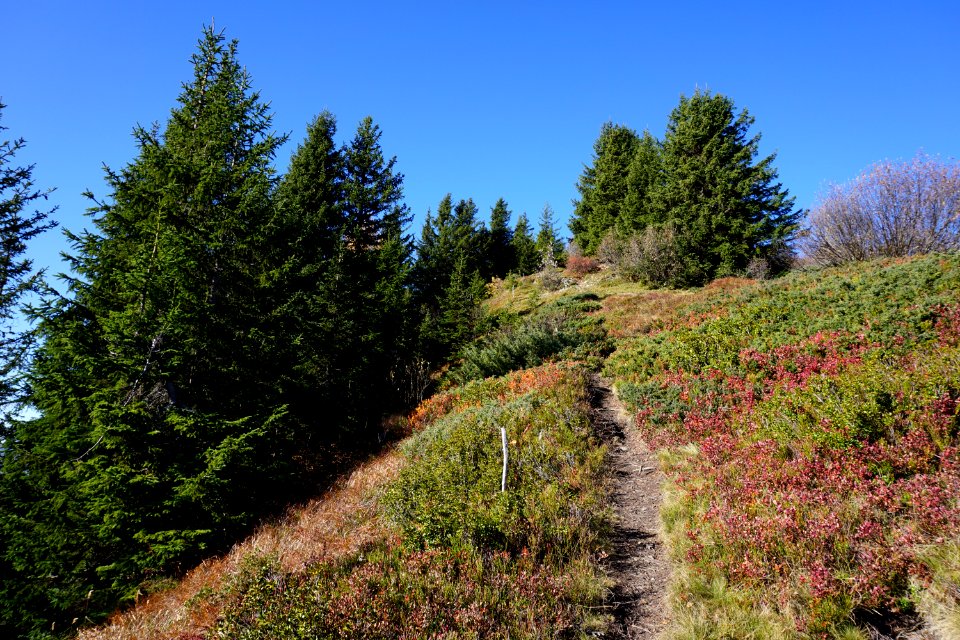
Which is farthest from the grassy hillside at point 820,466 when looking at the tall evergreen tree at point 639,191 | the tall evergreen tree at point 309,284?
the tall evergreen tree at point 639,191

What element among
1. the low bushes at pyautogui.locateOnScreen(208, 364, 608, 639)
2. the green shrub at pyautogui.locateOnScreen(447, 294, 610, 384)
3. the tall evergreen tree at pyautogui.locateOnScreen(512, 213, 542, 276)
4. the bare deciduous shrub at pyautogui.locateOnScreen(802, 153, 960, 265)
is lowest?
the low bushes at pyautogui.locateOnScreen(208, 364, 608, 639)

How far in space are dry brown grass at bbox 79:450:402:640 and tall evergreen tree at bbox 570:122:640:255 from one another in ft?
113

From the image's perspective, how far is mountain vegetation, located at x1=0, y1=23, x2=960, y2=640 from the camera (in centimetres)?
500

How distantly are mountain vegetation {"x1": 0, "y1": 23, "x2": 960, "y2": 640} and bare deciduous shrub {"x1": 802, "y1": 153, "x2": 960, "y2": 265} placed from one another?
252 inches

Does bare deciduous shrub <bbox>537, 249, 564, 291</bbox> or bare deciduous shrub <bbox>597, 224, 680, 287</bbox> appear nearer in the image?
bare deciduous shrub <bbox>597, 224, 680, 287</bbox>

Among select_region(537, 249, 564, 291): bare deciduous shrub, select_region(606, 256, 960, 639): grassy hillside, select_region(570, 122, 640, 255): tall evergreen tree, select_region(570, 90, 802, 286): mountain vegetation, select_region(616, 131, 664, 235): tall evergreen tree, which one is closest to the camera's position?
select_region(606, 256, 960, 639): grassy hillside

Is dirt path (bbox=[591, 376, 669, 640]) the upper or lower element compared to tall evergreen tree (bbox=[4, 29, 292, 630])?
lower

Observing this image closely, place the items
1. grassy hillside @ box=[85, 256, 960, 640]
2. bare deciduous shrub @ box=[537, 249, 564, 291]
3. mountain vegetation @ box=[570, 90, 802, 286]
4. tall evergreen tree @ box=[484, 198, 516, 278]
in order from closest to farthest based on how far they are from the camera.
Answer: grassy hillside @ box=[85, 256, 960, 640]
mountain vegetation @ box=[570, 90, 802, 286]
bare deciduous shrub @ box=[537, 249, 564, 291]
tall evergreen tree @ box=[484, 198, 516, 278]

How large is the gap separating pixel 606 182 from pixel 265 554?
40790 millimetres

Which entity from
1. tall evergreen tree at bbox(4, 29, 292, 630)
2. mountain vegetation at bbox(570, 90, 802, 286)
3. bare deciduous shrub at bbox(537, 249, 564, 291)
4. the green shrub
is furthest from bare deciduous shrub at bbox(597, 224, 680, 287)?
tall evergreen tree at bbox(4, 29, 292, 630)

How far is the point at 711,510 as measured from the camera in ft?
20.5

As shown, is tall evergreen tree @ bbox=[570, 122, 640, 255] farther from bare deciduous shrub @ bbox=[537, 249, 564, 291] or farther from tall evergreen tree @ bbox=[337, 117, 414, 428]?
tall evergreen tree @ bbox=[337, 117, 414, 428]

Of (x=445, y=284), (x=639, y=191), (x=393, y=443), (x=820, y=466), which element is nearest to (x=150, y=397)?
(x=393, y=443)

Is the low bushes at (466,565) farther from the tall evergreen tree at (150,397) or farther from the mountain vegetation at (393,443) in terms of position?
the tall evergreen tree at (150,397)
